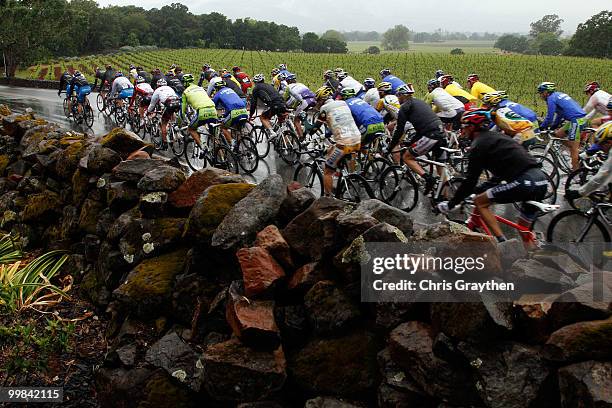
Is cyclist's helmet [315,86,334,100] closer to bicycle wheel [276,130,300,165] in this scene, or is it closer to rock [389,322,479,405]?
bicycle wheel [276,130,300,165]

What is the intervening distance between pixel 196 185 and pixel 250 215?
67.6 inches

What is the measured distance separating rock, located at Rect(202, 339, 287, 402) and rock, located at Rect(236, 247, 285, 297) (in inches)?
24.8

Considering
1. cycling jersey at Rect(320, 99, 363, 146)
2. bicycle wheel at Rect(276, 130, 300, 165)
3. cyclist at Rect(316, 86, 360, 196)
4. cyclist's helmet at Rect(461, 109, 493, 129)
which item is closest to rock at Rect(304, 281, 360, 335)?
cyclist's helmet at Rect(461, 109, 493, 129)

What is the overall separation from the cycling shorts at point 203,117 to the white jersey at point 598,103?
921cm

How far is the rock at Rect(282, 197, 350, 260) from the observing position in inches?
226

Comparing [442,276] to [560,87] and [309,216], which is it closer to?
[309,216]

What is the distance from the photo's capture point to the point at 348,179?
978 cm

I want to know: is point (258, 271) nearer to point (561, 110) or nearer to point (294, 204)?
point (294, 204)

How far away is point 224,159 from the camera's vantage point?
41.3 feet

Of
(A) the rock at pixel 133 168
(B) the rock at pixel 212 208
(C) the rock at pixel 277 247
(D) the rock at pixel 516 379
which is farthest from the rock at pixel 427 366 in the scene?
(A) the rock at pixel 133 168

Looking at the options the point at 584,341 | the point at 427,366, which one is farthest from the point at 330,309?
the point at 584,341

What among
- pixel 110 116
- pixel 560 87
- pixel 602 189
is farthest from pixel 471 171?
pixel 560 87

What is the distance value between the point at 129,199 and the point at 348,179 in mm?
4123

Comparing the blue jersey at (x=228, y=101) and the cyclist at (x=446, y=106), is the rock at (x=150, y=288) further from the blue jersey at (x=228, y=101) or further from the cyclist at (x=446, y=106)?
the cyclist at (x=446, y=106)
